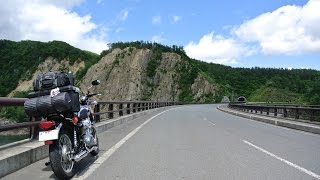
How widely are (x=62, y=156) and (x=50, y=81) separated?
1.35 meters

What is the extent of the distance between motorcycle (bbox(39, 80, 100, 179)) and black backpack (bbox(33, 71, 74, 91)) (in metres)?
0.56

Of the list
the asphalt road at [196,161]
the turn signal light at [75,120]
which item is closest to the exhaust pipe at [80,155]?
the asphalt road at [196,161]

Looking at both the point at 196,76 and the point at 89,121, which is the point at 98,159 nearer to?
the point at 89,121

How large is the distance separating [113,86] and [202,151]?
132m

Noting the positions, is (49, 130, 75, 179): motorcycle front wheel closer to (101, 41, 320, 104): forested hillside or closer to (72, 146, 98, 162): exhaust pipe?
(72, 146, 98, 162): exhaust pipe

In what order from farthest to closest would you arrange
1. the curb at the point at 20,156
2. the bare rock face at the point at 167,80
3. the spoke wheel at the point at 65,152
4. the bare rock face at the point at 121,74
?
1. the bare rock face at the point at 167,80
2. the bare rock face at the point at 121,74
3. the curb at the point at 20,156
4. the spoke wheel at the point at 65,152

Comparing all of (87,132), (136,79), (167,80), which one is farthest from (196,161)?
(167,80)

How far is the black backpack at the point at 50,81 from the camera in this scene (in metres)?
Answer: 7.48

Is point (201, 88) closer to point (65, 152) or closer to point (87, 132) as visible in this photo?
point (87, 132)

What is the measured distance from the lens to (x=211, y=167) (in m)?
8.55

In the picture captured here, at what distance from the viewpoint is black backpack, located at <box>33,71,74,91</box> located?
7477mm

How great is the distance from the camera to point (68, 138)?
7.56 meters

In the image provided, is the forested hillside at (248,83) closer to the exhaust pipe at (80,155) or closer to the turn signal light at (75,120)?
the exhaust pipe at (80,155)

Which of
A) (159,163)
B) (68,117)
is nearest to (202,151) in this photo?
(159,163)
